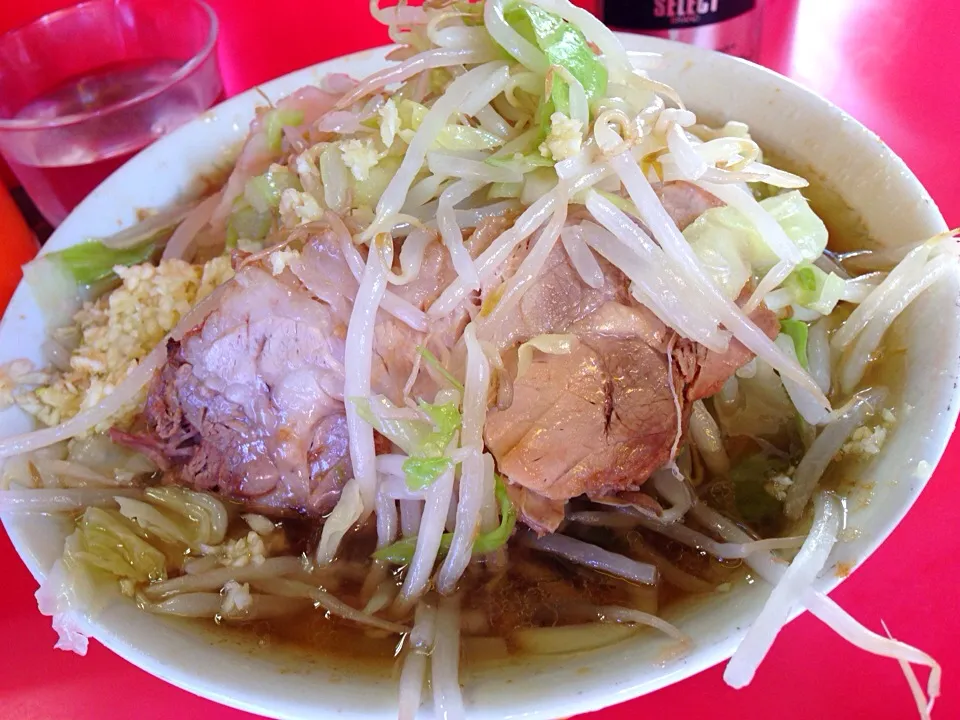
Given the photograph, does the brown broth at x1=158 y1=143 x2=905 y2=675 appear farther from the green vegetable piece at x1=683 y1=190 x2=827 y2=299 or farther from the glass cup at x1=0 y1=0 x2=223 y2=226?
the glass cup at x1=0 y1=0 x2=223 y2=226

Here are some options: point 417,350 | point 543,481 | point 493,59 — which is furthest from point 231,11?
point 543,481

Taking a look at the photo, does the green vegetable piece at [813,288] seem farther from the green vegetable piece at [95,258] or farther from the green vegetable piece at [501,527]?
the green vegetable piece at [95,258]

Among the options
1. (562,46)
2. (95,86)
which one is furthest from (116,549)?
(95,86)

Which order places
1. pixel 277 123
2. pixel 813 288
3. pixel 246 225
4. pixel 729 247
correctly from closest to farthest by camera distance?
pixel 729 247
pixel 813 288
pixel 246 225
pixel 277 123

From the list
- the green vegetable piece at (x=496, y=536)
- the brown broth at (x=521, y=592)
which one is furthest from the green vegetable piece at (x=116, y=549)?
the green vegetable piece at (x=496, y=536)

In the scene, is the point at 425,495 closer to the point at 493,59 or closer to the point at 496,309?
the point at 496,309

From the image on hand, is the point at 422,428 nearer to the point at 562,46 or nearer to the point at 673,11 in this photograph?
the point at 562,46
